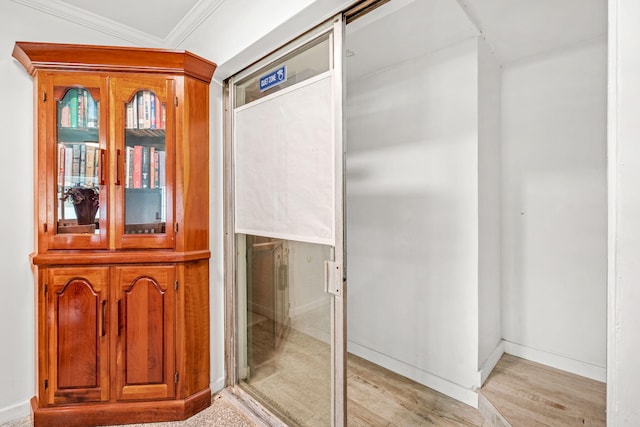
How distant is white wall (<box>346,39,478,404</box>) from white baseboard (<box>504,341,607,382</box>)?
72 centimetres

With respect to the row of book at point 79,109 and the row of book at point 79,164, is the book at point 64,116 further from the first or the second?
the row of book at point 79,164

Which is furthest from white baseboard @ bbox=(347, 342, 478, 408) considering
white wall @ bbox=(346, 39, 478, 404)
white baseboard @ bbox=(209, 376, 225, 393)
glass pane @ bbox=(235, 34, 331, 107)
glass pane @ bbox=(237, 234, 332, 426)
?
glass pane @ bbox=(235, 34, 331, 107)

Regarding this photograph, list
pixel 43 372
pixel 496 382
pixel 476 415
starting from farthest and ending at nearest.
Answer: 1. pixel 496 382
2. pixel 476 415
3. pixel 43 372

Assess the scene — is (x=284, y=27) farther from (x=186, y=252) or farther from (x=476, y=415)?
(x=476, y=415)

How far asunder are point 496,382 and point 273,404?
1.62 meters

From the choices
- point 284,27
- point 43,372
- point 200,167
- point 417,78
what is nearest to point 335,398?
point 200,167

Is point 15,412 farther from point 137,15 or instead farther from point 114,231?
point 137,15

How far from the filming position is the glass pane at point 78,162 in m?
1.89

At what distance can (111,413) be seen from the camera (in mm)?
1900

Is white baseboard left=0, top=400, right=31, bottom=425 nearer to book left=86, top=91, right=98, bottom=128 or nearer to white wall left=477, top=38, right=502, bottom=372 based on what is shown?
book left=86, top=91, right=98, bottom=128

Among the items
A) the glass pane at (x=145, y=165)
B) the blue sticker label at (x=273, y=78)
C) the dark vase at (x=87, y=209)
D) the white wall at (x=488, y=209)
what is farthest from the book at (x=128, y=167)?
the white wall at (x=488, y=209)

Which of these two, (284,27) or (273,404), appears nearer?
(284,27)

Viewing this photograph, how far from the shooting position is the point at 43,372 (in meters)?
1.85

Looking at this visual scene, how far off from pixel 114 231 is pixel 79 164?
1.57 ft
